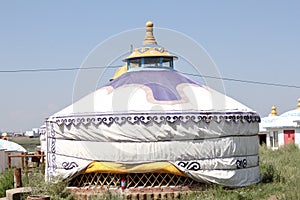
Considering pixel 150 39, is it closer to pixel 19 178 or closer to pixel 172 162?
pixel 172 162

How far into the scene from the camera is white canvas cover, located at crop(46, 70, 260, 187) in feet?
26.7

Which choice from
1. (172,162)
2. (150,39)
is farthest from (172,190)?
(150,39)

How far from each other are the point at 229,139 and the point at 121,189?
196 cm

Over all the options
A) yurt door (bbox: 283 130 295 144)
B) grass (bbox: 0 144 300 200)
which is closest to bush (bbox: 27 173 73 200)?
grass (bbox: 0 144 300 200)

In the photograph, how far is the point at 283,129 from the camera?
19.8 metres

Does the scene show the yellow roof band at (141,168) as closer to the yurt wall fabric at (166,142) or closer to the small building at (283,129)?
the yurt wall fabric at (166,142)

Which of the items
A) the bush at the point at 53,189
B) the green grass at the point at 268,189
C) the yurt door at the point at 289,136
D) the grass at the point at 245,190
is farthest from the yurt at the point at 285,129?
the bush at the point at 53,189

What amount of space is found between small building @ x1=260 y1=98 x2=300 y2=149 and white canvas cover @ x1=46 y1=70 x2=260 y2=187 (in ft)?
34.6

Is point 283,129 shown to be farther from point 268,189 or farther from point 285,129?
point 268,189

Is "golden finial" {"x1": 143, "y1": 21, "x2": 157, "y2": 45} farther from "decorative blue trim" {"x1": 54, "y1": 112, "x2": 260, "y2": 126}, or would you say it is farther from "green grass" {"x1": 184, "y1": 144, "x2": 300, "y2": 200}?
"green grass" {"x1": 184, "y1": 144, "x2": 300, "y2": 200}

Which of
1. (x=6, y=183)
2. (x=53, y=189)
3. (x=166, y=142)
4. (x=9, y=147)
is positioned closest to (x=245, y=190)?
(x=166, y=142)

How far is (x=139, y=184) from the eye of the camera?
825 centimetres

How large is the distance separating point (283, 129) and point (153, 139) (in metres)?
12.8

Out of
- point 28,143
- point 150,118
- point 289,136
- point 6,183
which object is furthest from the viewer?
point 28,143
